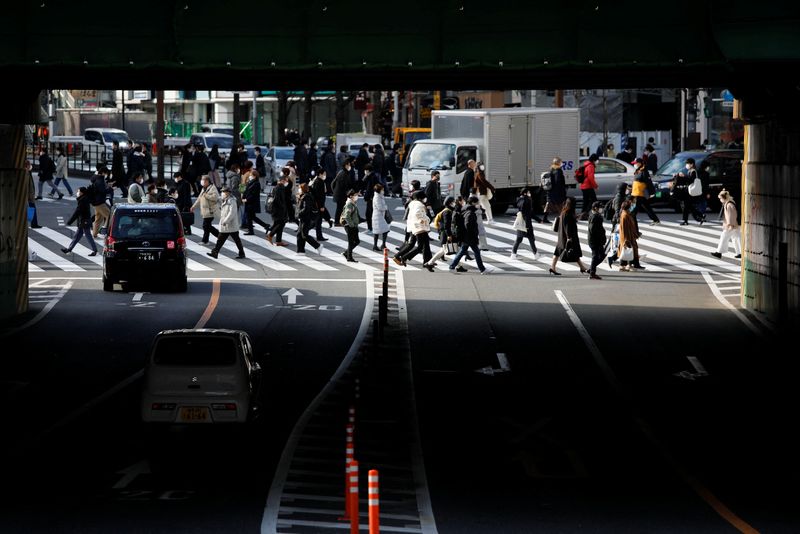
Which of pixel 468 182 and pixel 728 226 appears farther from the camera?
pixel 468 182

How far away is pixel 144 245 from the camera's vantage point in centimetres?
3256

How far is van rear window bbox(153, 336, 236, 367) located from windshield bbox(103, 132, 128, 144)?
198 ft

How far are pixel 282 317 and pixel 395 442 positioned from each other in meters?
12.0

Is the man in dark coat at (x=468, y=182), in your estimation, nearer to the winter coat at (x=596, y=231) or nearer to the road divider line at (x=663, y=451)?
the winter coat at (x=596, y=231)

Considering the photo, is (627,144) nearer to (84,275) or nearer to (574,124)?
(574,124)

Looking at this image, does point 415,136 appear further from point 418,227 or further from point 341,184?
point 418,227

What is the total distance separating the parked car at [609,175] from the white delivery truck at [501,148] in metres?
0.96

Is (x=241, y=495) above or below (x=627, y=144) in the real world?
below

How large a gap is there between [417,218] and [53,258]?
9.96m

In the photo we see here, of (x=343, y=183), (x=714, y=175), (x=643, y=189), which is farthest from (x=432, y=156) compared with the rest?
(x=714, y=175)

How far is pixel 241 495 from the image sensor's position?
49.6ft

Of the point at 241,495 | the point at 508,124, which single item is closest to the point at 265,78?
the point at 241,495

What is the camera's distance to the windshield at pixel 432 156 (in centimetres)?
4884

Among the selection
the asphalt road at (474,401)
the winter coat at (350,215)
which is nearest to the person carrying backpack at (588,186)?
the asphalt road at (474,401)
